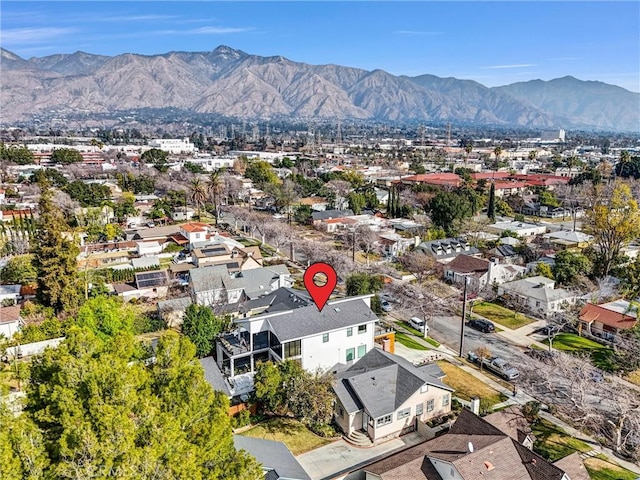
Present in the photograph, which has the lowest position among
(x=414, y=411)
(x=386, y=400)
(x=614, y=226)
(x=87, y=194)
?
(x=414, y=411)

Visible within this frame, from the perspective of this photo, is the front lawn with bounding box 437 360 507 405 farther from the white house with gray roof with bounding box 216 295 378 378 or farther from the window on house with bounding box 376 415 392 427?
the window on house with bounding box 376 415 392 427

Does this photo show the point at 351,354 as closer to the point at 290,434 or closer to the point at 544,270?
the point at 290,434

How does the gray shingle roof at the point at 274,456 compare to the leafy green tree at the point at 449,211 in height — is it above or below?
below

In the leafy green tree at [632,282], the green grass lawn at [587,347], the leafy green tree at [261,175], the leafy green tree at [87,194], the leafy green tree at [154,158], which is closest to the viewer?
the green grass lawn at [587,347]

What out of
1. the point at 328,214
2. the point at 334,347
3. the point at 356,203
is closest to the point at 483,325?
the point at 334,347

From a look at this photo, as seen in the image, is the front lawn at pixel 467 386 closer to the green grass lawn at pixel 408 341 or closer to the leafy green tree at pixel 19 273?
the green grass lawn at pixel 408 341

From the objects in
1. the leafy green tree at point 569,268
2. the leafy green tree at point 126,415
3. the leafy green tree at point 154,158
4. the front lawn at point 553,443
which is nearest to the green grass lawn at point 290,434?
the leafy green tree at point 126,415
